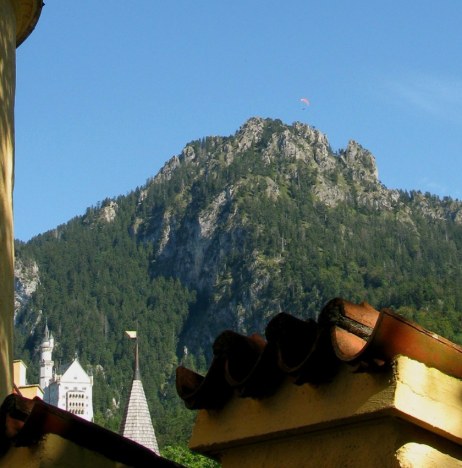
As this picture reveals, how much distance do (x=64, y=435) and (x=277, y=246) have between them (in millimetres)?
183602

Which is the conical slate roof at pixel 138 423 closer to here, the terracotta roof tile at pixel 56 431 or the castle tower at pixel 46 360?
the terracotta roof tile at pixel 56 431

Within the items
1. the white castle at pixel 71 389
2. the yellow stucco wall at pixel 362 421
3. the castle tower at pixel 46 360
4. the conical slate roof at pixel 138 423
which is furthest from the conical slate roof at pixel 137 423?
the castle tower at pixel 46 360

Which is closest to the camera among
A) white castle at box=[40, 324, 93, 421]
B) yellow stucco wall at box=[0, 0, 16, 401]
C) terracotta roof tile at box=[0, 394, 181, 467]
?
terracotta roof tile at box=[0, 394, 181, 467]

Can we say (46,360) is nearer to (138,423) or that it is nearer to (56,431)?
(138,423)

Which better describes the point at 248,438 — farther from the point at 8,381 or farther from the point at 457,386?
the point at 8,381

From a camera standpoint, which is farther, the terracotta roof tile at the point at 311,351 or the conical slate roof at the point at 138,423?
the conical slate roof at the point at 138,423

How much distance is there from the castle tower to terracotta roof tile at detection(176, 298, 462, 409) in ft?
569

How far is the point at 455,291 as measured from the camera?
491 ft

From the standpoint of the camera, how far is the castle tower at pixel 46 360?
178600 mm

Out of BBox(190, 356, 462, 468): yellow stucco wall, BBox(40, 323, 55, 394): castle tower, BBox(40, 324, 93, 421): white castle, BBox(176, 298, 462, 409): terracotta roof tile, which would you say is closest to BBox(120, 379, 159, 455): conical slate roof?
BBox(176, 298, 462, 409): terracotta roof tile

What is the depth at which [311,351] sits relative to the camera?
3461mm

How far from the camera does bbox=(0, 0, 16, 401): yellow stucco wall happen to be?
17.4 ft

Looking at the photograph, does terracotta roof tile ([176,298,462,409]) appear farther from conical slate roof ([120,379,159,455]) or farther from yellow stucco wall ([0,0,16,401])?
conical slate roof ([120,379,159,455])

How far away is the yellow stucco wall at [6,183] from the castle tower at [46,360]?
561ft
